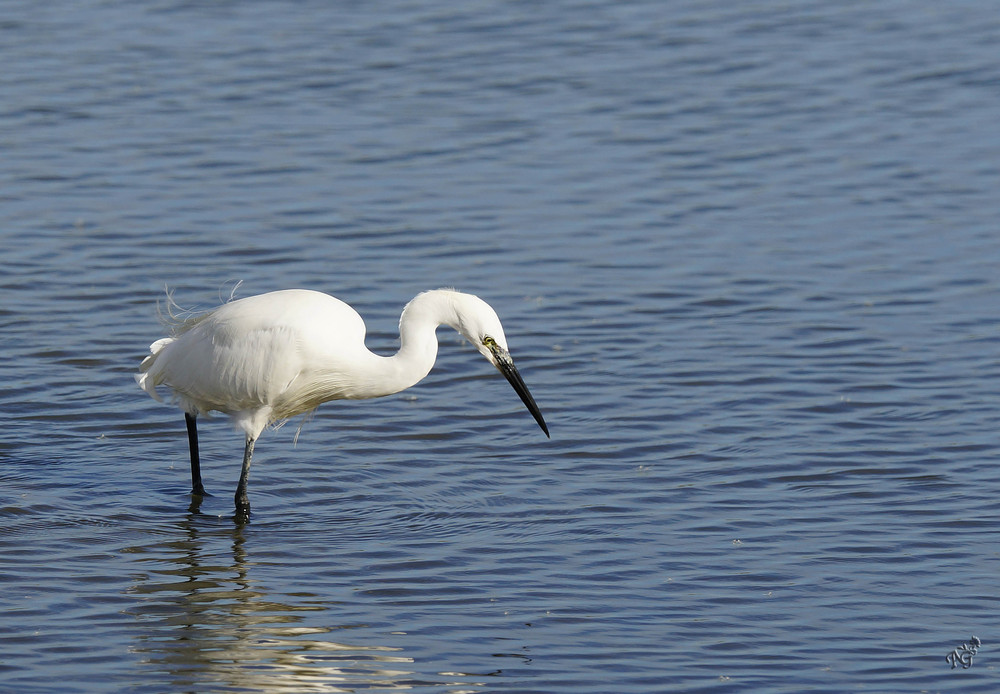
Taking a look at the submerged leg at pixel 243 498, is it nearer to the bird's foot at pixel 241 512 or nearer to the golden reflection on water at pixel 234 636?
the bird's foot at pixel 241 512

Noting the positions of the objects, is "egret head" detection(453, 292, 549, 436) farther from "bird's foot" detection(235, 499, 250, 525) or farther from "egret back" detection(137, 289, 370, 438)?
"bird's foot" detection(235, 499, 250, 525)

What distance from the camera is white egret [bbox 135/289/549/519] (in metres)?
7.58

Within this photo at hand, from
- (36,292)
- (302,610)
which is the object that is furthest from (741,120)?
(302,610)

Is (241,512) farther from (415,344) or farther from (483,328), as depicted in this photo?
(483,328)

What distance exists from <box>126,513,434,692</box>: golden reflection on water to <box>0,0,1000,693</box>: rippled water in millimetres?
22

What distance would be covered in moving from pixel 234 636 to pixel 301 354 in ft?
5.45

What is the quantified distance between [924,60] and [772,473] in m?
Result: 9.89

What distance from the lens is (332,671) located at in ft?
20.3

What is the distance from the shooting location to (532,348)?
10414 mm

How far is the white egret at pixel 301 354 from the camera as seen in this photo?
7582 millimetres

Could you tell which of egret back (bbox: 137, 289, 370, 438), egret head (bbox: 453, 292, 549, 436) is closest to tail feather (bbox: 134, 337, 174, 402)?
egret back (bbox: 137, 289, 370, 438)

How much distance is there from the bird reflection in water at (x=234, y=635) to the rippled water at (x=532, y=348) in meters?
0.02

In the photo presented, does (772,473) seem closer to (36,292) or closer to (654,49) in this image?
(36,292)
